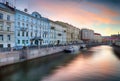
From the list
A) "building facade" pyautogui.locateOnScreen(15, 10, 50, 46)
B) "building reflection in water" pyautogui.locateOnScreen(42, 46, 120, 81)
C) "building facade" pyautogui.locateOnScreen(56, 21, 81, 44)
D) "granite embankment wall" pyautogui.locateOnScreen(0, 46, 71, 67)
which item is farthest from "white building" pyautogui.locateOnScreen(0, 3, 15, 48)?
"building facade" pyautogui.locateOnScreen(56, 21, 81, 44)

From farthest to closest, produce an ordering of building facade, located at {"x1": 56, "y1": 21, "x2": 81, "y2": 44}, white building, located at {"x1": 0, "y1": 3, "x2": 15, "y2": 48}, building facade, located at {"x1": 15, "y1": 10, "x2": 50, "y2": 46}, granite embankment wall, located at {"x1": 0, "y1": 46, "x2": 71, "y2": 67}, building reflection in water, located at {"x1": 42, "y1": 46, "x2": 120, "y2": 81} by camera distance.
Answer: building facade, located at {"x1": 56, "y1": 21, "x2": 81, "y2": 44} < building facade, located at {"x1": 15, "y1": 10, "x2": 50, "y2": 46} < white building, located at {"x1": 0, "y1": 3, "x2": 15, "y2": 48} < granite embankment wall, located at {"x1": 0, "y1": 46, "x2": 71, "y2": 67} < building reflection in water, located at {"x1": 42, "y1": 46, "x2": 120, "y2": 81}

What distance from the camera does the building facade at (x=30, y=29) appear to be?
155 ft

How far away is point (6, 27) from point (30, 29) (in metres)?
14.5

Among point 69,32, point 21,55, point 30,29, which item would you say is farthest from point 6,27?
point 69,32

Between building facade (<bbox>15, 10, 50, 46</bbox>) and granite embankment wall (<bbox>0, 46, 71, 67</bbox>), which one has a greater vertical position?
building facade (<bbox>15, 10, 50, 46</bbox>)

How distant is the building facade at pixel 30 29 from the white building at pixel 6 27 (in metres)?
3.12

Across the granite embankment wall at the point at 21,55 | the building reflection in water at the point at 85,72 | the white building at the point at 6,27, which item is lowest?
the building reflection in water at the point at 85,72

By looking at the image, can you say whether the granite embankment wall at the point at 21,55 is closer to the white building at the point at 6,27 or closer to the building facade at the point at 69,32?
the white building at the point at 6,27

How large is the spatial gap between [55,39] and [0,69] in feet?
175

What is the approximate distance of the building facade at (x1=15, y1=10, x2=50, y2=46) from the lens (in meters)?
47.2

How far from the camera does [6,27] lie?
40469 millimetres

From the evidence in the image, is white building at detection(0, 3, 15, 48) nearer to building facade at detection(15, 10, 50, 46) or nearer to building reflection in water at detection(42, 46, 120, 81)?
building facade at detection(15, 10, 50, 46)

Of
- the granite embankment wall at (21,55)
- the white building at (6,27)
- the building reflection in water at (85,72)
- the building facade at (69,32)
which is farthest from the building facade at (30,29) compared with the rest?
the building facade at (69,32)

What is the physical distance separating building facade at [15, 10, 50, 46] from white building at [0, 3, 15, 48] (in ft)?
10.2
